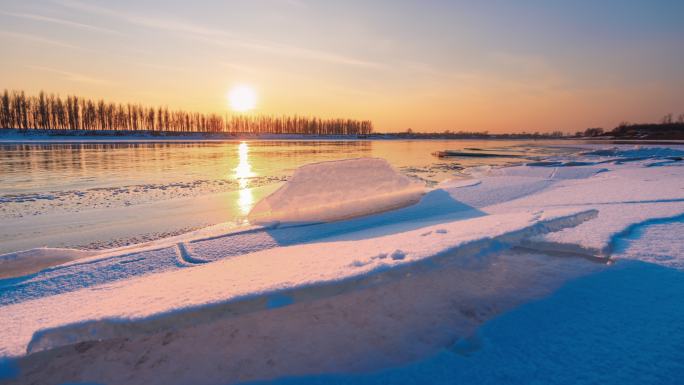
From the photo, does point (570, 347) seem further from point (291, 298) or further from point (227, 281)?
point (227, 281)

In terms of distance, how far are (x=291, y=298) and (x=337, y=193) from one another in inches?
130

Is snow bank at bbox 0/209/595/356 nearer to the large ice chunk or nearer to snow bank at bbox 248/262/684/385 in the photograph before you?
snow bank at bbox 248/262/684/385

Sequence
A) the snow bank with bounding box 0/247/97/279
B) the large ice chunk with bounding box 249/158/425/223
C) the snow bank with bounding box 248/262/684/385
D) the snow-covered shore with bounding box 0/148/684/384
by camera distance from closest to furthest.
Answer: the snow bank with bounding box 248/262/684/385 → the snow-covered shore with bounding box 0/148/684/384 → the snow bank with bounding box 0/247/97/279 → the large ice chunk with bounding box 249/158/425/223

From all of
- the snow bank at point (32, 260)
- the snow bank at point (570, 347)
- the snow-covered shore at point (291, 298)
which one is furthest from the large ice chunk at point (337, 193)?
the snow bank at point (570, 347)

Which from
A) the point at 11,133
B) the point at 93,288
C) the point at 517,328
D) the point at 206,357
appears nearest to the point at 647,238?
the point at 517,328

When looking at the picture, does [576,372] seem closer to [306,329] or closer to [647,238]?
[306,329]

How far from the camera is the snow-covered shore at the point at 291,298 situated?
4.47 ft

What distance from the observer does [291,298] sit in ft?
4.91

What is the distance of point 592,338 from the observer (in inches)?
54.4

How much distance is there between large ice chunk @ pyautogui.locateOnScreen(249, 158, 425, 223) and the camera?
4141 millimetres

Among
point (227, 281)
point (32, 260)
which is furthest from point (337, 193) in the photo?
point (32, 260)

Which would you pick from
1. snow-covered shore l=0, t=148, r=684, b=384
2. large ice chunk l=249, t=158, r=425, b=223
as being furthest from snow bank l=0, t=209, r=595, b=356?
large ice chunk l=249, t=158, r=425, b=223

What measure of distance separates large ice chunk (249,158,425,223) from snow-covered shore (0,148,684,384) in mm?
1188

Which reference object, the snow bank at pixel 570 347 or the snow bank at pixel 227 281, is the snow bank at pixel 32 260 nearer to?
the snow bank at pixel 227 281
